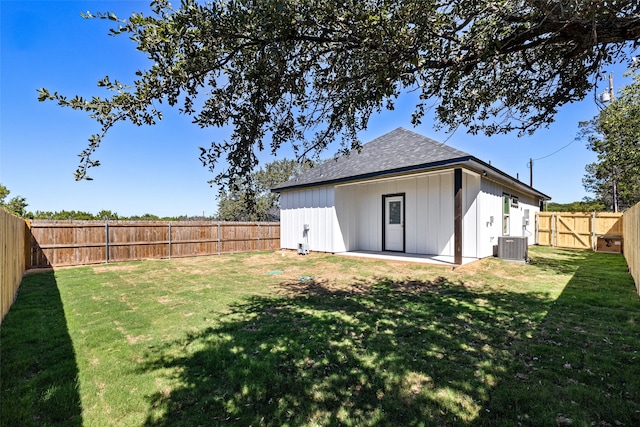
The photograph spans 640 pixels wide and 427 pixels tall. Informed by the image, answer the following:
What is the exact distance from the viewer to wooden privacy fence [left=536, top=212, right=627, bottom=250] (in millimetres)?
13102

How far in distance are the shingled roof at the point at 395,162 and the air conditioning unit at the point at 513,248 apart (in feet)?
7.37

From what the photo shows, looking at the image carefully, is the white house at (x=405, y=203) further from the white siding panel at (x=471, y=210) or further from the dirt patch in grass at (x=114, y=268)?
the dirt patch in grass at (x=114, y=268)

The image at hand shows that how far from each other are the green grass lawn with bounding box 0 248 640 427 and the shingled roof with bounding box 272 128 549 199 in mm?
3750

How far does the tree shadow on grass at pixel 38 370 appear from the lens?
221cm

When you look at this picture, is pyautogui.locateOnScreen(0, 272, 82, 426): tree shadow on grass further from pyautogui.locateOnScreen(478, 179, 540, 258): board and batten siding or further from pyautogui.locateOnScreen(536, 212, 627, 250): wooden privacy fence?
pyautogui.locateOnScreen(536, 212, 627, 250): wooden privacy fence

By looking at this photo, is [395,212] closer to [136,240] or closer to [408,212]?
[408,212]

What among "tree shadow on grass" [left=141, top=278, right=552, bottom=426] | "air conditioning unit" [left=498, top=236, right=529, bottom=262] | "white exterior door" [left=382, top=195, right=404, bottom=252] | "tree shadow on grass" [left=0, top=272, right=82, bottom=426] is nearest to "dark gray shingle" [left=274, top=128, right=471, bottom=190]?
"white exterior door" [left=382, top=195, right=404, bottom=252]

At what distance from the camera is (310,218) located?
12.7 m

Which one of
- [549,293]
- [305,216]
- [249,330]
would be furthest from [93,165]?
[305,216]

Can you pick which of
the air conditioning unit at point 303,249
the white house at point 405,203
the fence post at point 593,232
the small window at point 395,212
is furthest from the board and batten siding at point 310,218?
the fence post at point 593,232

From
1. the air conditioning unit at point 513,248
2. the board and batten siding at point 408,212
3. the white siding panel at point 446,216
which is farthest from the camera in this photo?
the board and batten siding at point 408,212

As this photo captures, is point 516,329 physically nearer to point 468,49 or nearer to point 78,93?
point 468,49

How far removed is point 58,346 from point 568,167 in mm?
26893

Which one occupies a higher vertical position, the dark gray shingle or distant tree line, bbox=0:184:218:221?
A: the dark gray shingle
